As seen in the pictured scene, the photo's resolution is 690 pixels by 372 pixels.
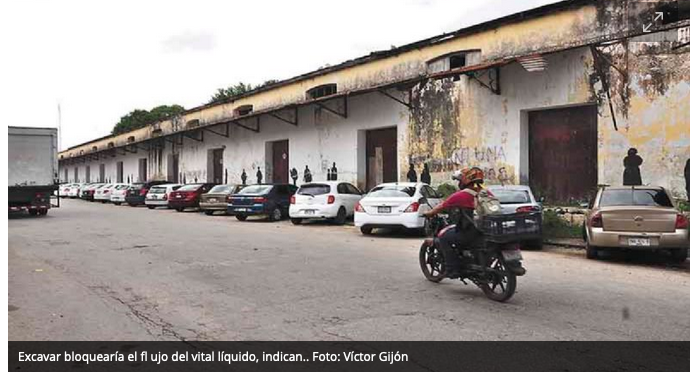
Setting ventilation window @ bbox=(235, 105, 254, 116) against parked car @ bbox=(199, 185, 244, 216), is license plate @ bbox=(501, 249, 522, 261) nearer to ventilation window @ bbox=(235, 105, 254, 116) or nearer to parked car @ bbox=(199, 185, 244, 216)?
parked car @ bbox=(199, 185, 244, 216)

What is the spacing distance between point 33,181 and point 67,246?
11.8 meters

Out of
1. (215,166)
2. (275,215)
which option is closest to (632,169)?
(275,215)

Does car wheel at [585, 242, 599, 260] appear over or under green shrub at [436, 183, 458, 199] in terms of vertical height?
under

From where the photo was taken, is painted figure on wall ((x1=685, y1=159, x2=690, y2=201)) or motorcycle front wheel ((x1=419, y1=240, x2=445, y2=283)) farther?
painted figure on wall ((x1=685, y1=159, x2=690, y2=201))

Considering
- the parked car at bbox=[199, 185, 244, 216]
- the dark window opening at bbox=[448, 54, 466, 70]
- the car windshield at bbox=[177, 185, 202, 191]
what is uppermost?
the dark window opening at bbox=[448, 54, 466, 70]

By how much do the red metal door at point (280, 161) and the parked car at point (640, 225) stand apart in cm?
2078

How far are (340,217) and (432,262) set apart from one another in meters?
11.3

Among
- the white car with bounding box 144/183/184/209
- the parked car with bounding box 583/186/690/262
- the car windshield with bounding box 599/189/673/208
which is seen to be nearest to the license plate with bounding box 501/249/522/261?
the parked car with bounding box 583/186/690/262

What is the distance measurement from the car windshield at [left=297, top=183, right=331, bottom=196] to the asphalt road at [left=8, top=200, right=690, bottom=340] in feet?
23.1

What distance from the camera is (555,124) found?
17312 millimetres

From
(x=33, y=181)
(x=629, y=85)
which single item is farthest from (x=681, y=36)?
(x=33, y=181)

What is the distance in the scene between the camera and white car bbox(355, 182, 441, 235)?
14.5 meters

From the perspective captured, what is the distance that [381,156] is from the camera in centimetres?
2384
